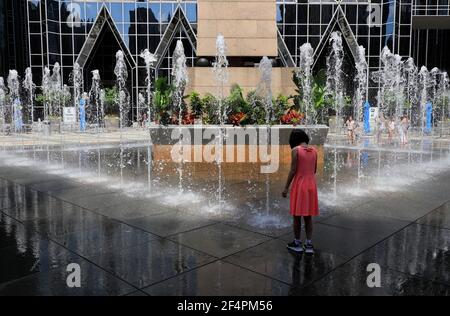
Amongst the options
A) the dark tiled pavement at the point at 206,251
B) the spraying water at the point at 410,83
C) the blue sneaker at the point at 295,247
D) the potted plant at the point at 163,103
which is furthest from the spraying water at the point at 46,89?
the blue sneaker at the point at 295,247

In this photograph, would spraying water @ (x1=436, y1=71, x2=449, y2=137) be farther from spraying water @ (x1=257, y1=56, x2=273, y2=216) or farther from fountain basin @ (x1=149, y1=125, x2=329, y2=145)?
fountain basin @ (x1=149, y1=125, x2=329, y2=145)

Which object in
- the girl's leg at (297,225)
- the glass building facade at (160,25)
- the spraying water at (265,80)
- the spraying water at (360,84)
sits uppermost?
the glass building facade at (160,25)

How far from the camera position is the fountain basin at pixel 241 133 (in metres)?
12.8

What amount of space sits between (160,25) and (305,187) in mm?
41842

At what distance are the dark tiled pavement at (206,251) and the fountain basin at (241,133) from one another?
5181 mm

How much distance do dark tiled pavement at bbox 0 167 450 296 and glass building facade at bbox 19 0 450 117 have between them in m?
38.6

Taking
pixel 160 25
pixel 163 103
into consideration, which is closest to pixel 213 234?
pixel 163 103

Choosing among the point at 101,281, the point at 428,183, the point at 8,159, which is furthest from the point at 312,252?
the point at 8,159

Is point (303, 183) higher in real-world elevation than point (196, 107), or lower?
lower

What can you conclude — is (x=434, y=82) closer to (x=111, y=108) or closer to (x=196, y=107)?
(x=111, y=108)

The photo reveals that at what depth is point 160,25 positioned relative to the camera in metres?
44.1

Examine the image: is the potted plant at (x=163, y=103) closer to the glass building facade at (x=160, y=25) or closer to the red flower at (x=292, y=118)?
the red flower at (x=292, y=118)
